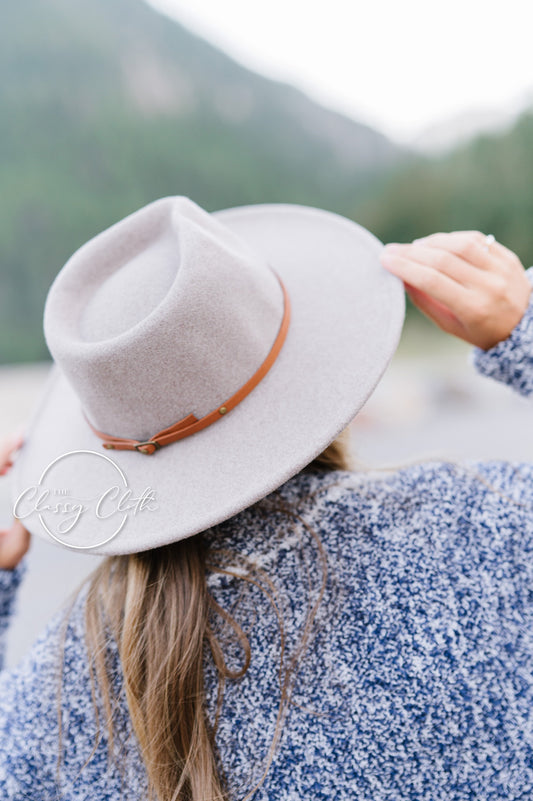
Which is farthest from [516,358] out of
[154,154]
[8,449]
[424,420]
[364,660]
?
[154,154]

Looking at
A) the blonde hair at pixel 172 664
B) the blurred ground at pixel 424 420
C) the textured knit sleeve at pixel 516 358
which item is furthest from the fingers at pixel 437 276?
the blurred ground at pixel 424 420

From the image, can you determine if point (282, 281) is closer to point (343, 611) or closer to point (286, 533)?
point (286, 533)

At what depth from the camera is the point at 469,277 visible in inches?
38.6

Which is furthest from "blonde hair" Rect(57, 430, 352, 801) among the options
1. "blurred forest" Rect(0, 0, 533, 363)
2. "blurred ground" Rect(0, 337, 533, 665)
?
"blurred forest" Rect(0, 0, 533, 363)

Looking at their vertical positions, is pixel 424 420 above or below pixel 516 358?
below

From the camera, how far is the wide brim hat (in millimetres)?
828

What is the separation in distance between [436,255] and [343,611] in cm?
54

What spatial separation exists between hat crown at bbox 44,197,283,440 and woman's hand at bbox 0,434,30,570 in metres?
0.35

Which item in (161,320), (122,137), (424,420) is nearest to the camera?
(161,320)

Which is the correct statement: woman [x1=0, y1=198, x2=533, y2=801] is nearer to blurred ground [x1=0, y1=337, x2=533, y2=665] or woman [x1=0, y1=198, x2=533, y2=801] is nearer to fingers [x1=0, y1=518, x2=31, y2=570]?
fingers [x1=0, y1=518, x2=31, y2=570]

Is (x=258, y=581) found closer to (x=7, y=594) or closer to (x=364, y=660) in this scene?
(x=364, y=660)

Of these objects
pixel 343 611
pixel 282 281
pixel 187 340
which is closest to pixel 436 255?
pixel 282 281

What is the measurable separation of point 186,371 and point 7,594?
0.67 metres

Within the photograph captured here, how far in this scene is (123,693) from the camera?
2.81 feet
